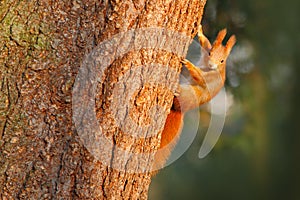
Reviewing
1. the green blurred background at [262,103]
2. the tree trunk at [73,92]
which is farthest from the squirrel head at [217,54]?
the green blurred background at [262,103]

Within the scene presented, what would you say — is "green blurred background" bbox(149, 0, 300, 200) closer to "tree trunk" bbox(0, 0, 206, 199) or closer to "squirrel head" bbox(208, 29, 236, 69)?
"squirrel head" bbox(208, 29, 236, 69)

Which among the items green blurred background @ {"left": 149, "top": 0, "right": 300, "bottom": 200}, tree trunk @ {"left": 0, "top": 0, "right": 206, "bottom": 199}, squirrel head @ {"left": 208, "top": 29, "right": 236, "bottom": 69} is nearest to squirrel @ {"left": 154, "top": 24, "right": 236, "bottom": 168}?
squirrel head @ {"left": 208, "top": 29, "right": 236, "bottom": 69}

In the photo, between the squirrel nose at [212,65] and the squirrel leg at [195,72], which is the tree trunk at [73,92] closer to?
the squirrel leg at [195,72]

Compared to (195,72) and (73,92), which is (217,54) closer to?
(195,72)

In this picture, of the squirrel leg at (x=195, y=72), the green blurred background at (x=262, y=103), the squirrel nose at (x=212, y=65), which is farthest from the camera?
the green blurred background at (x=262, y=103)

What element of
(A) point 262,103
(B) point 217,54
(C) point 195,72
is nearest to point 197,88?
(C) point 195,72

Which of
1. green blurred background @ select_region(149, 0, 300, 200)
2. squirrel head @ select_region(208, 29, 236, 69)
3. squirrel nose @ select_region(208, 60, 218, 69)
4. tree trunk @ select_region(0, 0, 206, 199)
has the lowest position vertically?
tree trunk @ select_region(0, 0, 206, 199)
